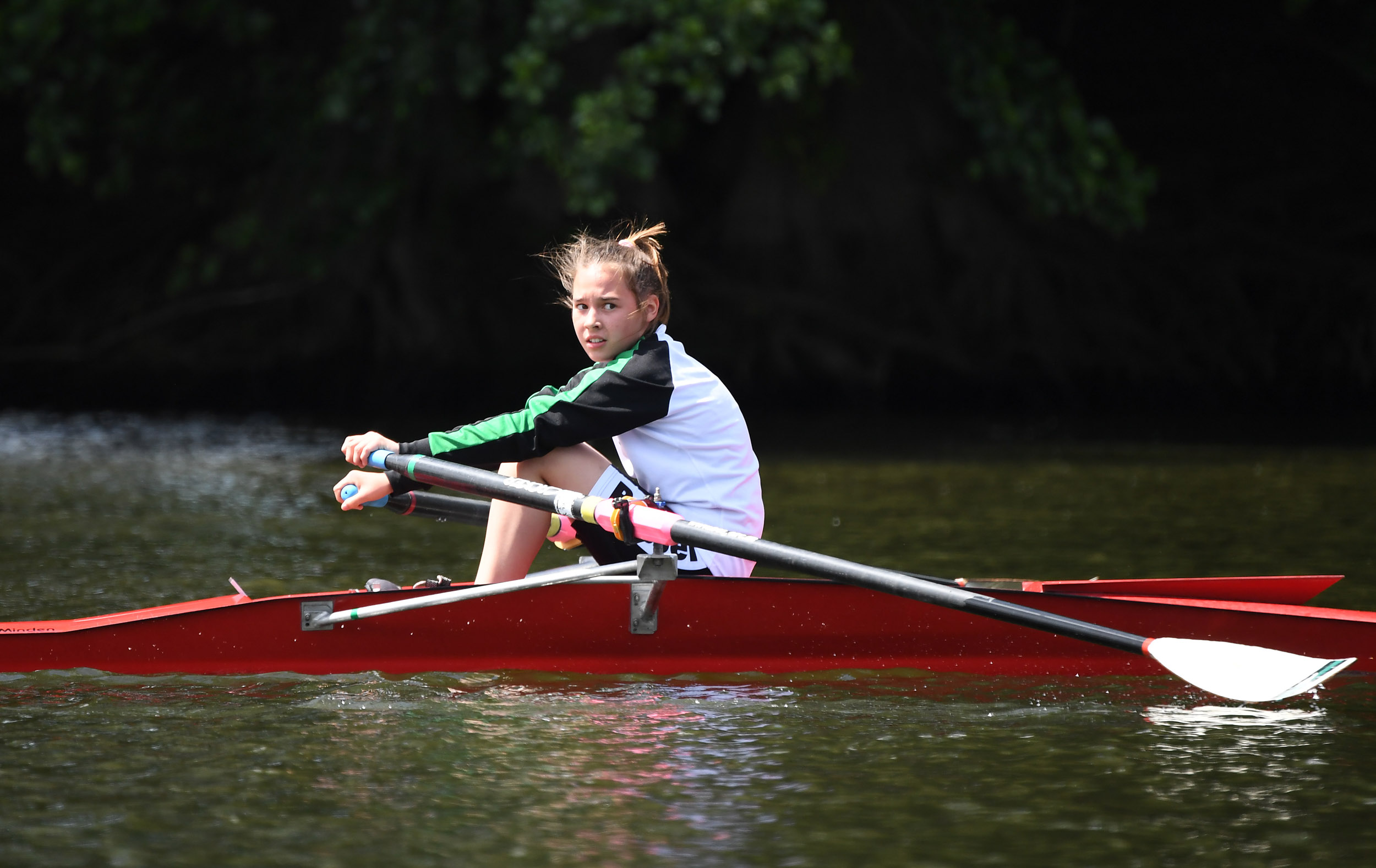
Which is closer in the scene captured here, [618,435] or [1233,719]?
[1233,719]

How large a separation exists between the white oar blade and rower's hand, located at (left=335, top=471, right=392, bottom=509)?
6.10 feet

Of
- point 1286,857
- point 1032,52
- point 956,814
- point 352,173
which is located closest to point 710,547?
point 956,814

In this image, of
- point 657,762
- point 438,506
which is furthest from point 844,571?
→ point 438,506

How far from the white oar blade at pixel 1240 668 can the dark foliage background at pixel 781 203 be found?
806cm

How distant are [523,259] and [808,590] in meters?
11.0

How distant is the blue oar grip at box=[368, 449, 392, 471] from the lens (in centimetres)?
454

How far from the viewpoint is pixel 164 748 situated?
12.3 feet

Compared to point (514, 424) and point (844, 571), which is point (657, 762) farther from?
point (514, 424)

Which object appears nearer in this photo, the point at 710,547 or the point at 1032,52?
the point at 710,547

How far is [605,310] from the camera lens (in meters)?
4.58

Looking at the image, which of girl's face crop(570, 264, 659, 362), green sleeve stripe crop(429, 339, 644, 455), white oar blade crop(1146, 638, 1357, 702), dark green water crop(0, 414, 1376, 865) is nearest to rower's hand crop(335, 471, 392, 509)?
green sleeve stripe crop(429, 339, 644, 455)

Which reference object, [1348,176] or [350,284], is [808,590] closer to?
[350,284]

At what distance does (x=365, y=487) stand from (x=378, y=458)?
80mm

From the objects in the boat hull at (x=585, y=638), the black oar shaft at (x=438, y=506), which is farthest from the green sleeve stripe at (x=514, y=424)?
the black oar shaft at (x=438, y=506)
